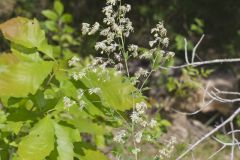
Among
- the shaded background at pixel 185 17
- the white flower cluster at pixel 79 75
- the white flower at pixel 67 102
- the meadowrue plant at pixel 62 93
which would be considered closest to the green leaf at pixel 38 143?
the meadowrue plant at pixel 62 93

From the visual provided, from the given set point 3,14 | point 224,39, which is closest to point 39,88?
point 3,14

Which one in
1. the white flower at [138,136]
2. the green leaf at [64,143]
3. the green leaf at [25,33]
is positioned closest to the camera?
the white flower at [138,136]

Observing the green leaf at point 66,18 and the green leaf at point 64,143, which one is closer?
the green leaf at point 64,143

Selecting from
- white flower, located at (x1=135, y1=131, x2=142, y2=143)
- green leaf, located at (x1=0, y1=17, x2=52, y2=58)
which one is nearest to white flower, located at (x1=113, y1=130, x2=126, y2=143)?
white flower, located at (x1=135, y1=131, x2=142, y2=143)

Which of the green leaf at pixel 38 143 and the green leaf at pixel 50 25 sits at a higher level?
the green leaf at pixel 38 143

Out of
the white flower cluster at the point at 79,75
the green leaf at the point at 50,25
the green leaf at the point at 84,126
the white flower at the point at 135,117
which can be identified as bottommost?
the green leaf at the point at 50,25

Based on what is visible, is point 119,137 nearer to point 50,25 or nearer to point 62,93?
point 62,93

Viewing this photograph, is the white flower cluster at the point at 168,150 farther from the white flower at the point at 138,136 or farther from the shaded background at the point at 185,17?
the shaded background at the point at 185,17

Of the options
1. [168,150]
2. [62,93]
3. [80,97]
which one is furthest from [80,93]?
[168,150]

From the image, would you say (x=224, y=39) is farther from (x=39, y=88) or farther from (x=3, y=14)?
(x=39, y=88)

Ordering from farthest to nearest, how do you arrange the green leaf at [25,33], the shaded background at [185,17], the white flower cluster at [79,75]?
the shaded background at [185,17] → the green leaf at [25,33] → the white flower cluster at [79,75]
